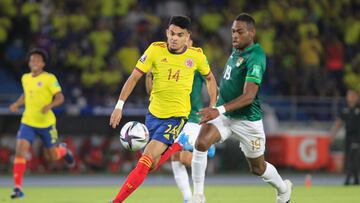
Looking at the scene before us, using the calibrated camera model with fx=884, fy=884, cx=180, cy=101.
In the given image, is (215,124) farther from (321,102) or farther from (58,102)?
(321,102)

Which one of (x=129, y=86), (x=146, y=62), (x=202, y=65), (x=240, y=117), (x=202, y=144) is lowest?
(x=202, y=144)

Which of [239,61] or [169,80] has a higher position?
[239,61]

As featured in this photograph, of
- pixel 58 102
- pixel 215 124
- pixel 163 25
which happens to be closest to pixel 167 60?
pixel 215 124

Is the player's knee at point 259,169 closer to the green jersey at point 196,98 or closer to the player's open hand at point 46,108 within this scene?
the green jersey at point 196,98

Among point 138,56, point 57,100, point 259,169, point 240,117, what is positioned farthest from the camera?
point 138,56

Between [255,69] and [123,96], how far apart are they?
1546 millimetres

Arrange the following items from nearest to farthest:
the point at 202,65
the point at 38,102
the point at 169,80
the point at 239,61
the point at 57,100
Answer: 1. the point at 239,61
2. the point at 169,80
3. the point at 202,65
4. the point at 57,100
5. the point at 38,102

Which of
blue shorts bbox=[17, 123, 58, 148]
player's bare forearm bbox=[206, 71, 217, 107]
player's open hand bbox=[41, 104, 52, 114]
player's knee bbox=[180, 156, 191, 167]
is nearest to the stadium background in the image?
blue shorts bbox=[17, 123, 58, 148]

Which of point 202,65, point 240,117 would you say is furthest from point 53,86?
point 240,117

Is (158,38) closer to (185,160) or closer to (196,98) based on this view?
(196,98)

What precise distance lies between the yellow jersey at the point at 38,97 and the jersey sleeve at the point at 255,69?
219 inches

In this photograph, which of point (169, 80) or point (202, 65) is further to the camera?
point (202, 65)

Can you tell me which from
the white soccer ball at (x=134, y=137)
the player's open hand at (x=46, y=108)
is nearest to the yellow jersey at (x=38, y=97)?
the player's open hand at (x=46, y=108)

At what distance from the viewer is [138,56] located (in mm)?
22609
